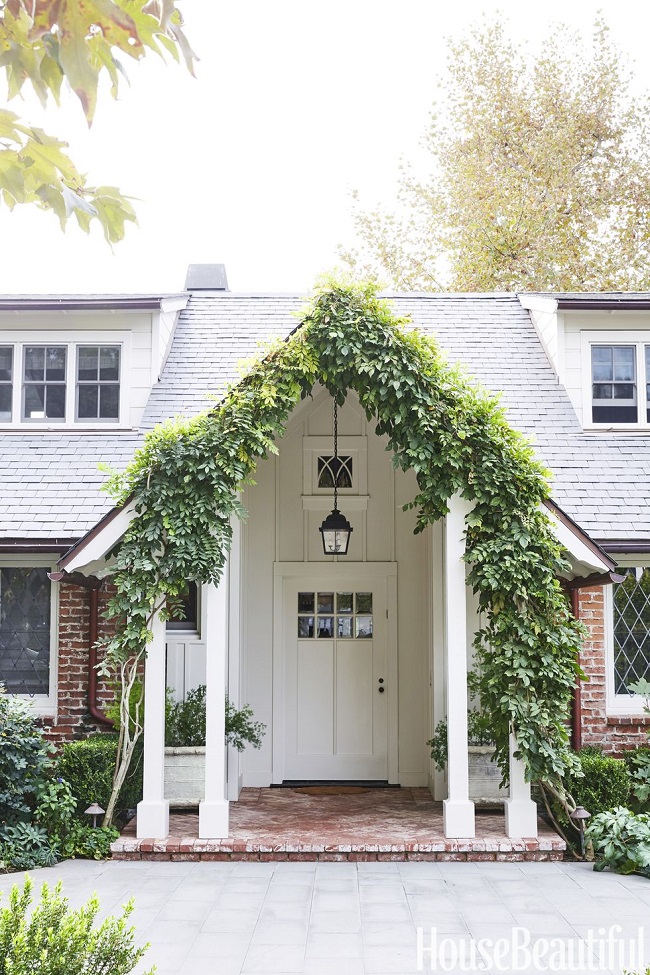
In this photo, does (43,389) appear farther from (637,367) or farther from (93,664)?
(637,367)

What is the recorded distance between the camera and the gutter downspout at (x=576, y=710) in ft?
30.1

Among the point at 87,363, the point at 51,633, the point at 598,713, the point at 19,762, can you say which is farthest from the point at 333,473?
the point at 19,762

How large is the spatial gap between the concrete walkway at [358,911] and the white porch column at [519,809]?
358mm

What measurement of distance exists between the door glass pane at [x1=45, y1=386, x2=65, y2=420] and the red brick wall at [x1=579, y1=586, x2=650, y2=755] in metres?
6.51

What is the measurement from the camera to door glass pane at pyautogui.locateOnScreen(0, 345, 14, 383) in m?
11.2

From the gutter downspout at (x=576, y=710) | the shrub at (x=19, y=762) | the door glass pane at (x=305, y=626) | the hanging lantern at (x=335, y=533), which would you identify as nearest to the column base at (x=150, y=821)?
the shrub at (x=19, y=762)

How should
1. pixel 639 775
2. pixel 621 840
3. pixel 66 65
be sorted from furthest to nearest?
pixel 639 775, pixel 621 840, pixel 66 65

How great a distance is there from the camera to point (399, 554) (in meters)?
11.3

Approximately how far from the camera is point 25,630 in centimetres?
985

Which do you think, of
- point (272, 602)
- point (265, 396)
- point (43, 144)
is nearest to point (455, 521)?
point (265, 396)

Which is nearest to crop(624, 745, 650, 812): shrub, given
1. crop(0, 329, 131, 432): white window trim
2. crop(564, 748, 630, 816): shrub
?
crop(564, 748, 630, 816): shrub

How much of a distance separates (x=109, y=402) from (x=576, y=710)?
6509 millimetres

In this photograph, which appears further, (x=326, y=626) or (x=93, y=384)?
(x=326, y=626)

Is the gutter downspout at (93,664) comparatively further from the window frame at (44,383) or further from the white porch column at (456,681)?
the white porch column at (456,681)
